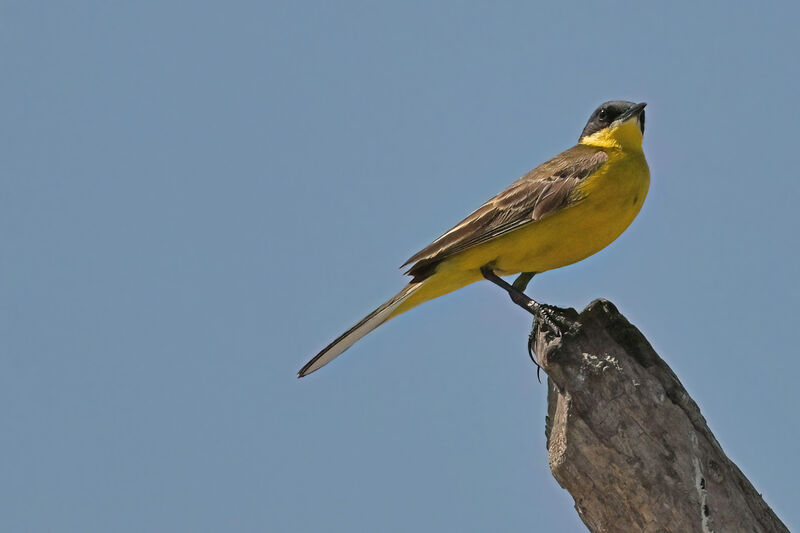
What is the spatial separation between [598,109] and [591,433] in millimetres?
4914

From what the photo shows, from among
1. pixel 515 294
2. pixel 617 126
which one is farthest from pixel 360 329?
pixel 617 126

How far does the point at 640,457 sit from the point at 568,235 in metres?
2.92

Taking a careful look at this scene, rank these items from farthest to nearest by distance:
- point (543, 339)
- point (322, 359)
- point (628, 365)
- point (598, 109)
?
point (598, 109) < point (322, 359) < point (543, 339) < point (628, 365)

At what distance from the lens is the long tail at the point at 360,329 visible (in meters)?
7.45

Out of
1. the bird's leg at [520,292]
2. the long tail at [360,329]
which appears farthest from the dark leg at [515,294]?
the long tail at [360,329]

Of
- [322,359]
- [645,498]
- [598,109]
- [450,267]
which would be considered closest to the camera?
[645,498]

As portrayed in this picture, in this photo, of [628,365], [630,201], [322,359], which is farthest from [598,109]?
[628,365]

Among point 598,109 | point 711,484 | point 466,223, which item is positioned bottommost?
point 711,484

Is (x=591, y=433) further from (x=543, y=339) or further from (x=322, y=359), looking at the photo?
(x=322, y=359)

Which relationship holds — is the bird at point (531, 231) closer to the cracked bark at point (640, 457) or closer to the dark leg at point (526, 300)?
the dark leg at point (526, 300)

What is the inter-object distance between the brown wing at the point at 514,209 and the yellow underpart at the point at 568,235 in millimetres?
62

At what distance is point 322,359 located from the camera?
7.46m

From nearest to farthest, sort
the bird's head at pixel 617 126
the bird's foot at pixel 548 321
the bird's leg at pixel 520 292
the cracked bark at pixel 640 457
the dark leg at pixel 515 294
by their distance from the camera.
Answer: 1. the cracked bark at pixel 640 457
2. the bird's foot at pixel 548 321
3. the bird's leg at pixel 520 292
4. the dark leg at pixel 515 294
5. the bird's head at pixel 617 126

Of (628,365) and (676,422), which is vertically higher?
(628,365)
